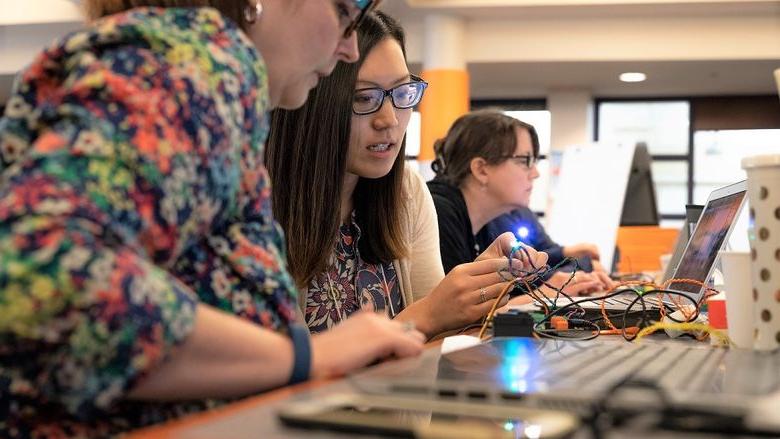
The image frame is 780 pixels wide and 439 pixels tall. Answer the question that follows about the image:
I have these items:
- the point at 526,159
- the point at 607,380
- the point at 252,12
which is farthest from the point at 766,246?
the point at 526,159

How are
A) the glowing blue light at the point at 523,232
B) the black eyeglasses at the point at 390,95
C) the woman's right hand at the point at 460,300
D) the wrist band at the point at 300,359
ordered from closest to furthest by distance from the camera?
1. the wrist band at the point at 300,359
2. the woman's right hand at the point at 460,300
3. the black eyeglasses at the point at 390,95
4. the glowing blue light at the point at 523,232

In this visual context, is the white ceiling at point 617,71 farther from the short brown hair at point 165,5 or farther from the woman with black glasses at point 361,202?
the short brown hair at point 165,5

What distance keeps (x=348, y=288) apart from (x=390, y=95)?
0.41m

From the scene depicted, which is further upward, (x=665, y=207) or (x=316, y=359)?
(x=316, y=359)

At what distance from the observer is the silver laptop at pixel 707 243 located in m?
1.66

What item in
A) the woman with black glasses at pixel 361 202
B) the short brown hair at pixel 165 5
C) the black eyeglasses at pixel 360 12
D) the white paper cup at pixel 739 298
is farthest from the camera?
the woman with black glasses at pixel 361 202

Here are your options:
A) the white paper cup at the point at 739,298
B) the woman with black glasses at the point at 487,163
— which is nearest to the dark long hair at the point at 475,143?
the woman with black glasses at the point at 487,163

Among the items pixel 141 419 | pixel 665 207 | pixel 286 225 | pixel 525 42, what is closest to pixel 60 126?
pixel 141 419

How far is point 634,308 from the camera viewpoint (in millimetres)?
1645

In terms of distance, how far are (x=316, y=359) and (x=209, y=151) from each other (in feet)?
0.65

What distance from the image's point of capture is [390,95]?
6.15 feet

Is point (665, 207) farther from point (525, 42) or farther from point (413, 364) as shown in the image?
point (413, 364)

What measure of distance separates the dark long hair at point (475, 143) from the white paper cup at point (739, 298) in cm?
197

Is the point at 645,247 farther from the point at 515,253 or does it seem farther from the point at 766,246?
the point at 766,246
